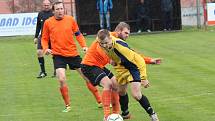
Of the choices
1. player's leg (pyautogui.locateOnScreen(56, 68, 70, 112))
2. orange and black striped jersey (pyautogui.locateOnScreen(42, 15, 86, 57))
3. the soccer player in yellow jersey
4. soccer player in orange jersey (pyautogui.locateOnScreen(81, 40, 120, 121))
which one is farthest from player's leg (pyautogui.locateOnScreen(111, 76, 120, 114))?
orange and black striped jersey (pyautogui.locateOnScreen(42, 15, 86, 57))

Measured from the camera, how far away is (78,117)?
11219 millimetres

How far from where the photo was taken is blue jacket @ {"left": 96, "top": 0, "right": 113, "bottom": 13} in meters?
32.0

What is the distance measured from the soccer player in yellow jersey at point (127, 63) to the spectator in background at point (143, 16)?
22.9m

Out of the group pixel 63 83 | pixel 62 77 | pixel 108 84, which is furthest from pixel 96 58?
pixel 63 83

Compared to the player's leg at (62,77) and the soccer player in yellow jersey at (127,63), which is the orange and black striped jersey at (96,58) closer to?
the soccer player in yellow jersey at (127,63)

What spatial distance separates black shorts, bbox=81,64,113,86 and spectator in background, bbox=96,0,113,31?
70.0ft

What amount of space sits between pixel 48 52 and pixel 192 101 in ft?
10.1

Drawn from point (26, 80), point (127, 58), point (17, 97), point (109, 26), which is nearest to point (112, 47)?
point (127, 58)

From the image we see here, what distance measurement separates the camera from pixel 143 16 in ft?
108

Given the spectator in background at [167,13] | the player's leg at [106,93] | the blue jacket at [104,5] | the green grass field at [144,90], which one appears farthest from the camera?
the spectator in background at [167,13]

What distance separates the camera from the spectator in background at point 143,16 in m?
33.0

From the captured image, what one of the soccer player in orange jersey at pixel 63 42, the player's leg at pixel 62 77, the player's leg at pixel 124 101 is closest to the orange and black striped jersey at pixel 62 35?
the soccer player in orange jersey at pixel 63 42

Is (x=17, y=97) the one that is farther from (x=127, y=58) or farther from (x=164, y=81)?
(x=127, y=58)

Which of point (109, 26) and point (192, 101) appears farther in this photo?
point (109, 26)
